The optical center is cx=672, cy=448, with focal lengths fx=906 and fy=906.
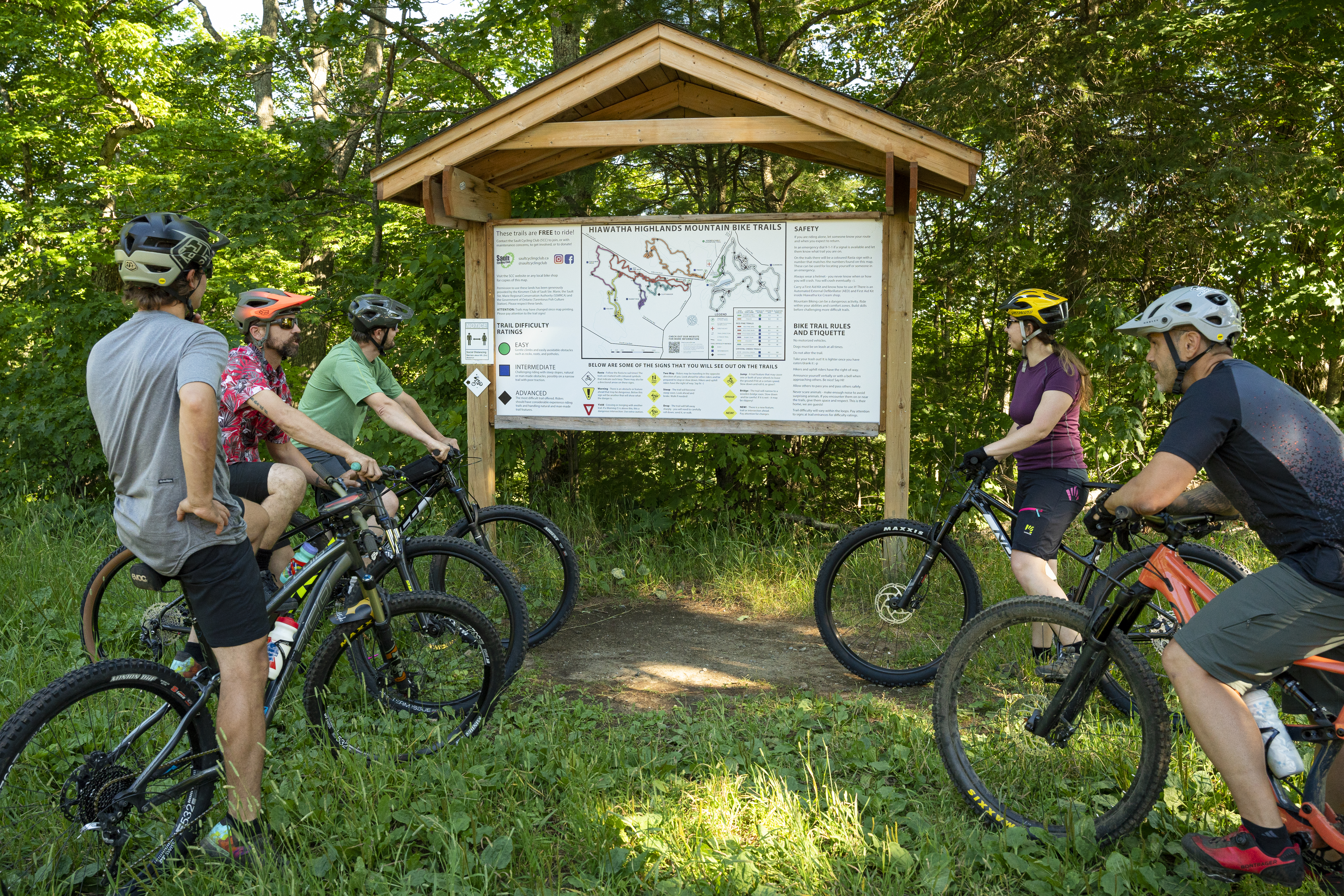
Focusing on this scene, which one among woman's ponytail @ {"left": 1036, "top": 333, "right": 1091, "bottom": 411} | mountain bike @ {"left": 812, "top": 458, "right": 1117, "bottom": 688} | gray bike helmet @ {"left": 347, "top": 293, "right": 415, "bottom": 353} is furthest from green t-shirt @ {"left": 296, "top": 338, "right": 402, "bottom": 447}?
woman's ponytail @ {"left": 1036, "top": 333, "right": 1091, "bottom": 411}

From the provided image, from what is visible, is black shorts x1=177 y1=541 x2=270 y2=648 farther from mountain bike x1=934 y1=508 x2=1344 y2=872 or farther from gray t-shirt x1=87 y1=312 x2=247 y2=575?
mountain bike x1=934 y1=508 x2=1344 y2=872

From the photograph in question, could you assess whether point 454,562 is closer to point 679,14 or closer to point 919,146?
point 919,146

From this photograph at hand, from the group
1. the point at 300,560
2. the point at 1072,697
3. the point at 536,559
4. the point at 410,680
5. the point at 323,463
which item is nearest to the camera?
the point at 1072,697

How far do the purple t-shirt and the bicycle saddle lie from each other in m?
3.68

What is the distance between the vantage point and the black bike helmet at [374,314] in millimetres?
4930

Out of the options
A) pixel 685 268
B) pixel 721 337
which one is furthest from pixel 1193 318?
pixel 685 268

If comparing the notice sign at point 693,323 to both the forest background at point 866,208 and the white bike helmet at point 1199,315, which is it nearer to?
the forest background at point 866,208

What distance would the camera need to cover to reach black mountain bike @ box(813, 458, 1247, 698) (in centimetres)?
435

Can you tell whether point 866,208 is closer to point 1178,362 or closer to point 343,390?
point 343,390

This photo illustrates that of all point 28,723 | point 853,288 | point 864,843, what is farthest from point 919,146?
point 28,723

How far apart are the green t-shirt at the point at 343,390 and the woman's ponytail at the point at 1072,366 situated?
138 inches

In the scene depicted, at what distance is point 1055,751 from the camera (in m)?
3.38

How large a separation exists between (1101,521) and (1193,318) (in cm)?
73

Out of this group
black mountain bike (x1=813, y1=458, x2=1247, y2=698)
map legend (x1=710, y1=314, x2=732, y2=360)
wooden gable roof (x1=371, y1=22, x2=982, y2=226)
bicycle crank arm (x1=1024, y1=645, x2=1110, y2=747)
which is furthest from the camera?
map legend (x1=710, y1=314, x2=732, y2=360)
